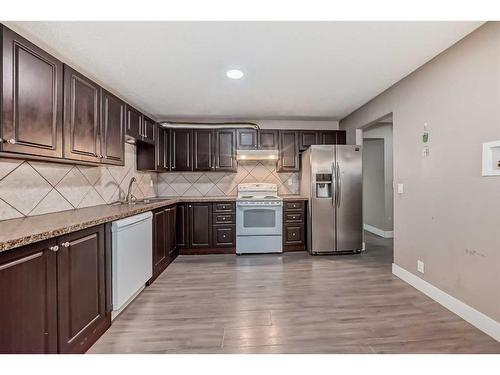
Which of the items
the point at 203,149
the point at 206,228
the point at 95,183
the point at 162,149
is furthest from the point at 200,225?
the point at 95,183

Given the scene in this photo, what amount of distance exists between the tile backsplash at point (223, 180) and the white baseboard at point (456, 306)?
2413 millimetres

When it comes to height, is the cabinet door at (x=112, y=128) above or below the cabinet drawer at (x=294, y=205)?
above

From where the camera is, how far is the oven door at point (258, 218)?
4188 mm

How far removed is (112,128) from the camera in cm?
271

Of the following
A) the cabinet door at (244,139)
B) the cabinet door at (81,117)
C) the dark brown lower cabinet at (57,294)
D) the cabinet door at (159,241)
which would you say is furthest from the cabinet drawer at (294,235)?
the cabinet door at (81,117)

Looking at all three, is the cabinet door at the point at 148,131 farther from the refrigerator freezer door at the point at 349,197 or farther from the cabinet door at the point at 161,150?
the refrigerator freezer door at the point at 349,197

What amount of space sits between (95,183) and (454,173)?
3556 mm

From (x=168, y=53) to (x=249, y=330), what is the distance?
93.0 inches

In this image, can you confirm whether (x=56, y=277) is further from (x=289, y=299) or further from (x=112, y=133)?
(x=289, y=299)

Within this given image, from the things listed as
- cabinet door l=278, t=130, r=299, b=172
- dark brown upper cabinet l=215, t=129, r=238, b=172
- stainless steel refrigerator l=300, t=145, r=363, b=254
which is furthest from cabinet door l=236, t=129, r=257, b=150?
stainless steel refrigerator l=300, t=145, r=363, b=254

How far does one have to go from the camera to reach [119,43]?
6.68 feet

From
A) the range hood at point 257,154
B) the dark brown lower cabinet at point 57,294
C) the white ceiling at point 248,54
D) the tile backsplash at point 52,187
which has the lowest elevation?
the dark brown lower cabinet at point 57,294

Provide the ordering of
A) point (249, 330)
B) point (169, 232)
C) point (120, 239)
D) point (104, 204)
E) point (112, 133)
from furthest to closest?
point (169, 232)
point (104, 204)
point (112, 133)
point (120, 239)
point (249, 330)

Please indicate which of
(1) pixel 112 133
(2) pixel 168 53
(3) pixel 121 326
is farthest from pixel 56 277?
(2) pixel 168 53
